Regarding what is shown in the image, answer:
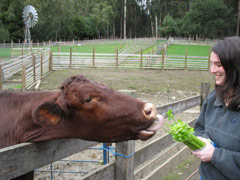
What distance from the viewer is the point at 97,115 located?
1.82 m

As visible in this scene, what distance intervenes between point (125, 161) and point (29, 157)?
105 centimetres

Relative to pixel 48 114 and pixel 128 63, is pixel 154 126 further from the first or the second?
pixel 128 63

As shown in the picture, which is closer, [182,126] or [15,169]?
[15,169]

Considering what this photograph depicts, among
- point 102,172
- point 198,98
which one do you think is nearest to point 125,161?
point 102,172

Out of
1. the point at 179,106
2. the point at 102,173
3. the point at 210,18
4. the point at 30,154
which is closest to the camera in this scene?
the point at 30,154

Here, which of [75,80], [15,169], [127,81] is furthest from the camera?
[127,81]

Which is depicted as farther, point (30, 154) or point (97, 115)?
point (97, 115)

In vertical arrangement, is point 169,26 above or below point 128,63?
above

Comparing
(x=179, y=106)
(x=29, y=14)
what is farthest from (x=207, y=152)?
(x=29, y=14)

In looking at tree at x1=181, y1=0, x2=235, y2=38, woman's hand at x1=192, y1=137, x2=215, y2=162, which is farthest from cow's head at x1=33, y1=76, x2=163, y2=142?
tree at x1=181, y1=0, x2=235, y2=38

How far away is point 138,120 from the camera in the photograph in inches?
71.0

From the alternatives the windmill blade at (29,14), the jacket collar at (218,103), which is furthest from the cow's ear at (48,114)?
the windmill blade at (29,14)

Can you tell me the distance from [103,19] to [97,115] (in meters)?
70.6

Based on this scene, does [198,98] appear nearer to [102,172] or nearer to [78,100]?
[102,172]
